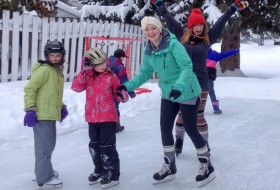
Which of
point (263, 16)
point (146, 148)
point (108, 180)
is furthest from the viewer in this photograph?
point (263, 16)

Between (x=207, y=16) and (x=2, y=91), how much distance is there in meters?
6.87

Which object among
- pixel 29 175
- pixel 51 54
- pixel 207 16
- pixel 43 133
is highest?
pixel 207 16

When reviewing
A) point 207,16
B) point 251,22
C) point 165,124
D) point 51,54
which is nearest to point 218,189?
point 165,124

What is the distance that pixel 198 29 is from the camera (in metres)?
4.77

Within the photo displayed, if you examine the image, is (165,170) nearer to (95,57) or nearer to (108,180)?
(108,180)

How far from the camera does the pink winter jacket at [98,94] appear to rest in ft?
13.5

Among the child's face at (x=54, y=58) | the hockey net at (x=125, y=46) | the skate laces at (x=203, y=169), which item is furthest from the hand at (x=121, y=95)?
the hockey net at (x=125, y=46)

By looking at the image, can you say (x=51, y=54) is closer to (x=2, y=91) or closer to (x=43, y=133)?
(x=43, y=133)

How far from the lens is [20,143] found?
580cm

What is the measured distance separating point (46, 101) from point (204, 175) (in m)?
1.74

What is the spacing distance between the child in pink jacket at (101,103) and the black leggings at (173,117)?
1.38ft

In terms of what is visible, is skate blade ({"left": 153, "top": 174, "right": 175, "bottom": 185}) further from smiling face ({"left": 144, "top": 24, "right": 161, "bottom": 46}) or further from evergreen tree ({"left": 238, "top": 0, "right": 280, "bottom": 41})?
evergreen tree ({"left": 238, "top": 0, "right": 280, "bottom": 41})

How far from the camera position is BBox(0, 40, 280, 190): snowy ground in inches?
178

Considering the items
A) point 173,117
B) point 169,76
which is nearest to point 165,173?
point 173,117
